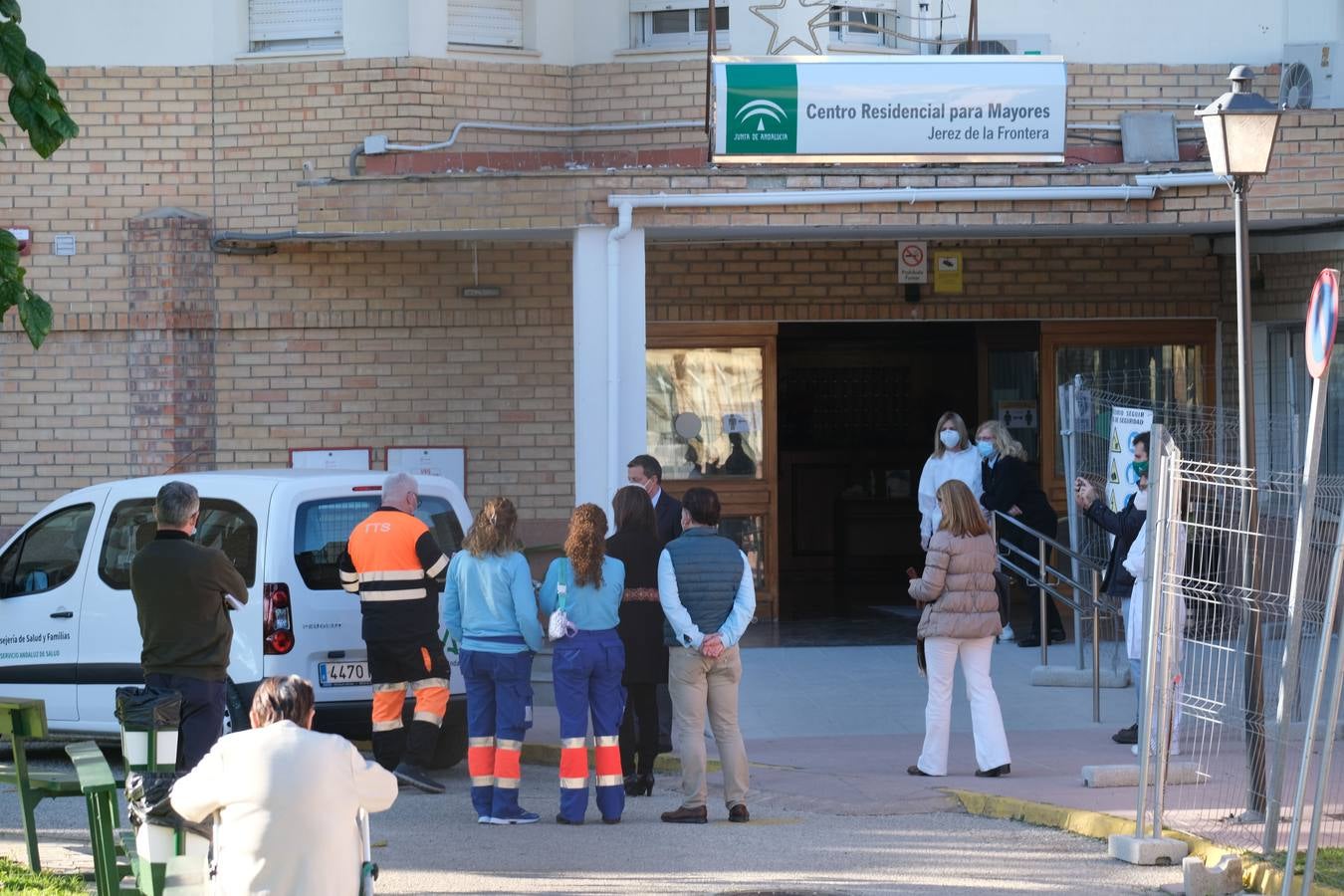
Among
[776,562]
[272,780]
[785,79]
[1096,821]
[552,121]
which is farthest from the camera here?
[776,562]

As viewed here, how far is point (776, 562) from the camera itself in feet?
52.7

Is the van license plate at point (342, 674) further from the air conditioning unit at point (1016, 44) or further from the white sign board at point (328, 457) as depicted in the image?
the air conditioning unit at point (1016, 44)

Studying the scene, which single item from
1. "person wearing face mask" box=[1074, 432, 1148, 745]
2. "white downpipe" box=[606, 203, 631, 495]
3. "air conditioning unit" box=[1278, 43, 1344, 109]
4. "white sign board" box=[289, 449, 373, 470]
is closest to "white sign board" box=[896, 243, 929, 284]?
"air conditioning unit" box=[1278, 43, 1344, 109]

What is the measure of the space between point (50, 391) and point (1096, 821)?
9.94 m

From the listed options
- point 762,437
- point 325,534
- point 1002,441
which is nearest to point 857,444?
point 762,437

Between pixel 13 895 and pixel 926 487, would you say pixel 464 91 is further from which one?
pixel 13 895

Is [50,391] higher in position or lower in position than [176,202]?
lower

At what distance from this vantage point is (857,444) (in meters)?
20.3

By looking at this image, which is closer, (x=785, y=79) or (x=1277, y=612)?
(x=1277, y=612)

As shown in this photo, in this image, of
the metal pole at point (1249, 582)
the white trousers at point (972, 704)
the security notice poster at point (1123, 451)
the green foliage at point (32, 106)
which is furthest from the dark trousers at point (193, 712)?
the security notice poster at point (1123, 451)

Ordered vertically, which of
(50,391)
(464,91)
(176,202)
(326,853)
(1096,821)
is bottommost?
(1096,821)

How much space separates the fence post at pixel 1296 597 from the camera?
272 inches

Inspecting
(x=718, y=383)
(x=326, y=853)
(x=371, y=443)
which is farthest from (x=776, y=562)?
(x=326, y=853)

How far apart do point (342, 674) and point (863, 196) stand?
520 cm
